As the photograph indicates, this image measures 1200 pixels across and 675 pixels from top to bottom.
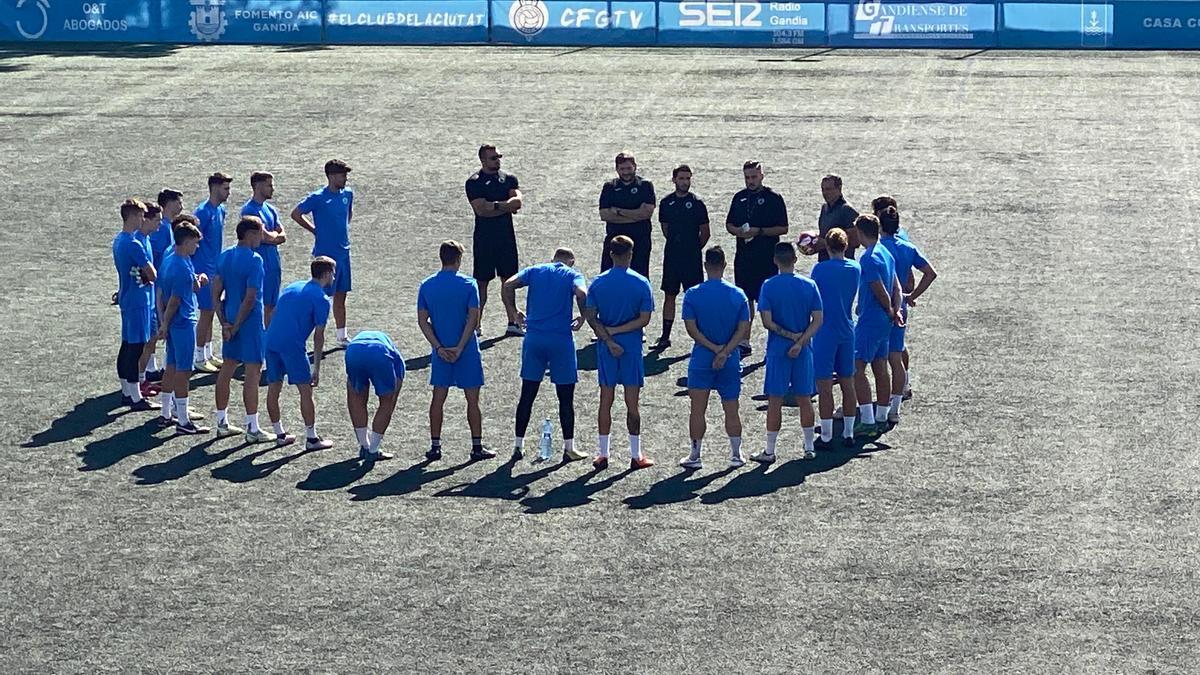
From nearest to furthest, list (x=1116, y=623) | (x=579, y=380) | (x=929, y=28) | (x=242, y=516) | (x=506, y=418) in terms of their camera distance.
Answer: (x=1116, y=623) → (x=242, y=516) → (x=506, y=418) → (x=579, y=380) → (x=929, y=28)

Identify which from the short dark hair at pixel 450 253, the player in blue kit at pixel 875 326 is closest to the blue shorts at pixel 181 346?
the short dark hair at pixel 450 253

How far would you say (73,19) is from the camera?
37.7m

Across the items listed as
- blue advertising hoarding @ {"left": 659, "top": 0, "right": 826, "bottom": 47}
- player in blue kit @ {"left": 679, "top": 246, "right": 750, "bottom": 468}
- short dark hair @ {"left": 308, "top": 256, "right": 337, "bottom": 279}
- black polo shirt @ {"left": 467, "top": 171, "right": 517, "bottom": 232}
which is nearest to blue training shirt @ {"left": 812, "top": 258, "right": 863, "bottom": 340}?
player in blue kit @ {"left": 679, "top": 246, "right": 750, "bottom": 468}

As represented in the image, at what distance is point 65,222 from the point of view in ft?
78.4

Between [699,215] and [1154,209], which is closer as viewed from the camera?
[699,215]

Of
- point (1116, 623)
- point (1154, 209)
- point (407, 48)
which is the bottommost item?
point (1116, 623)

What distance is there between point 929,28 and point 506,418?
2233cm

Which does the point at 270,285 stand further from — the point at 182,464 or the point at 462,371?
the point at 462,371

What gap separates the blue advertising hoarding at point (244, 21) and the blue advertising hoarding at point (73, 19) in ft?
1.48

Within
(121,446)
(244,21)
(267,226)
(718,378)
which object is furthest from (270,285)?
(244,21)

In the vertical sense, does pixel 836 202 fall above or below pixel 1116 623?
above

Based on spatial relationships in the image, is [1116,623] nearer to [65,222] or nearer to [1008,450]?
[1008,450]

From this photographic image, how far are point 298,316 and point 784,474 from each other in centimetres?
421

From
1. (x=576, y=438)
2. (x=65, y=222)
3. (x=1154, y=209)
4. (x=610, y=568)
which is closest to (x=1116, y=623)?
(x=610, y=568)
